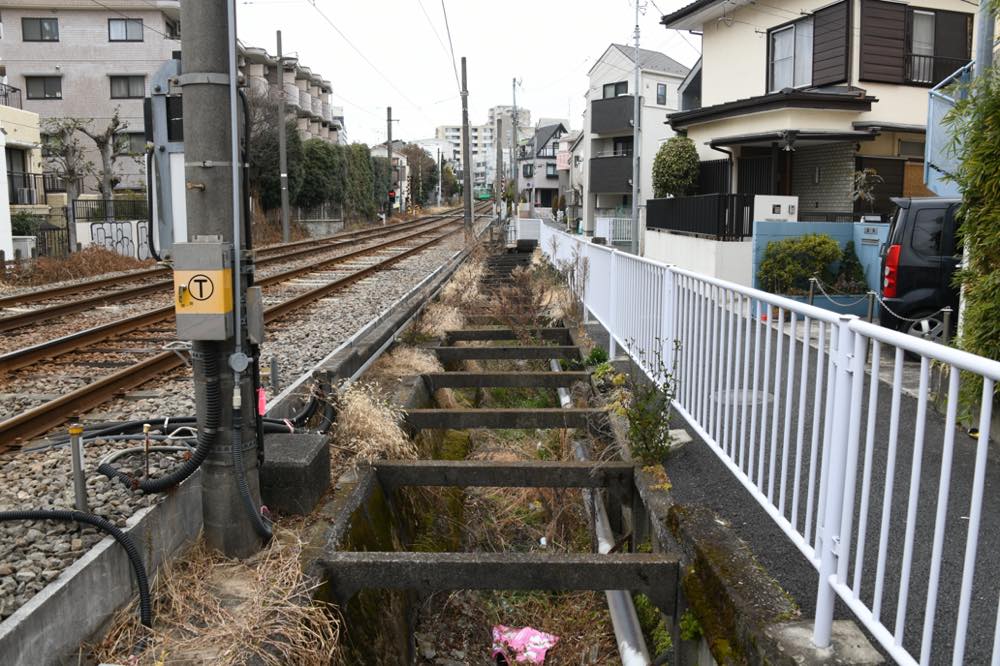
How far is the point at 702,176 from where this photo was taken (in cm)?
2159

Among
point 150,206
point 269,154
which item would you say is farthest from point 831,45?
point 269,154

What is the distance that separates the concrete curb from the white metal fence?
8.58ft

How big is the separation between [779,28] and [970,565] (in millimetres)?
18440

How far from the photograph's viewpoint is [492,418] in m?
6.55

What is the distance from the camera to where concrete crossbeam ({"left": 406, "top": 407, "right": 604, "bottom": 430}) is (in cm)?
642

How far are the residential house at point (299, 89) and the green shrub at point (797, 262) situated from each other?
33804 mm

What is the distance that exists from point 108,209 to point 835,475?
28.9 metres

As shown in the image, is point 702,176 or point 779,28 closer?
point 779,28

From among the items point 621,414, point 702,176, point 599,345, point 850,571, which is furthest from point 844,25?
point 850,571

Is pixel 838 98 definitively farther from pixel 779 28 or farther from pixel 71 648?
pixel 71 648

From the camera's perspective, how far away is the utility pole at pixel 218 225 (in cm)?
363

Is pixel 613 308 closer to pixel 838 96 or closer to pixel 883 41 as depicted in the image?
pixel 838 96

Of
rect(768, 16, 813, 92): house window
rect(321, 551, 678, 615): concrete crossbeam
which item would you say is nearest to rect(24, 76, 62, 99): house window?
rect(768, 16, 813, 92): house window

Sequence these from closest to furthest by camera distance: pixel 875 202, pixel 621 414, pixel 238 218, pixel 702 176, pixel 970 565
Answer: pixel 970 565 → pixel 238 218 → pixel 621 414 → pixel 875 202 → pixel 702 176
